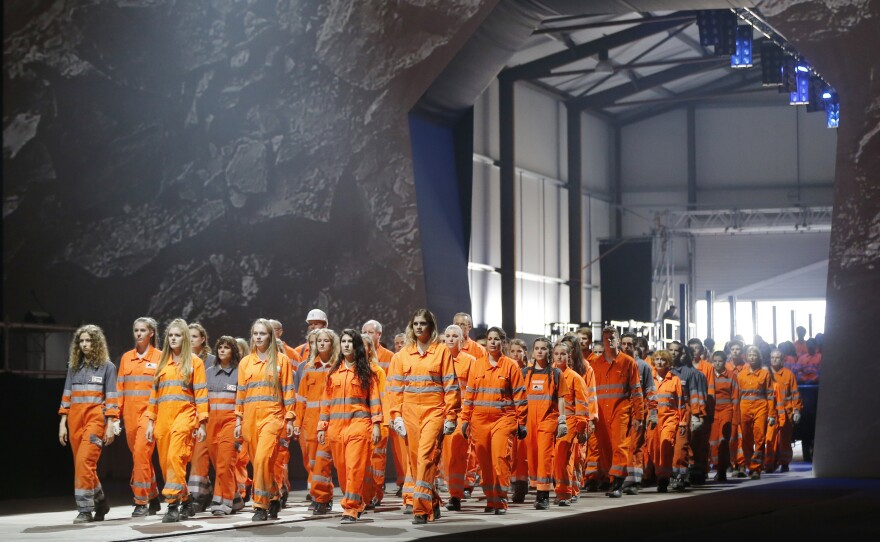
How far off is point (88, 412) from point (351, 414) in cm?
255

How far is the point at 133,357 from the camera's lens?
13234 mm

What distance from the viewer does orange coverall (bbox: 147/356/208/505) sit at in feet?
41.6

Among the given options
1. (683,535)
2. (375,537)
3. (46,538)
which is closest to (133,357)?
(46,538)

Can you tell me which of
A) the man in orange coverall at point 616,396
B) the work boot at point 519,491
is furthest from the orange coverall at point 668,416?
the work boot at point 519,491

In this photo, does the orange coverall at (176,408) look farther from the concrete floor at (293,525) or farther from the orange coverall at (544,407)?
the orange coverall at (544,407)

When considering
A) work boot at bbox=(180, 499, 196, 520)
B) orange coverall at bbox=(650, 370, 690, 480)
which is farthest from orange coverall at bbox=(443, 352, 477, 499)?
orange coverall at bbox=(650, 370, 690, 480)

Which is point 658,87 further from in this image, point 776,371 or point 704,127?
point 776,371

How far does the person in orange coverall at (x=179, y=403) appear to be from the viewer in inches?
499

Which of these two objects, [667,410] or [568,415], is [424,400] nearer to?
[568,415]

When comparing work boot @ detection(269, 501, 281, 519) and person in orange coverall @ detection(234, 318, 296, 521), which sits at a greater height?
person in orange coverall @ detection(234, 318, 296, 521)

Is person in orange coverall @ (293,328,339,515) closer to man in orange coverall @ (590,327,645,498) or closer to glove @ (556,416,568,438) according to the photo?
glove @ (556,416,568,438)

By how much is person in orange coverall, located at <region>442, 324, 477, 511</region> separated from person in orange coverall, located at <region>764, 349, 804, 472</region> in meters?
8.23

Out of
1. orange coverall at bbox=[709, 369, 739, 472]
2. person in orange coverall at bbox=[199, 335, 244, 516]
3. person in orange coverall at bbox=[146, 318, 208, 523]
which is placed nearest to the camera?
person in orange coverall at bbox=[146, 318, 208, 523]

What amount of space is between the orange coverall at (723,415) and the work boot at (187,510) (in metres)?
8.68
